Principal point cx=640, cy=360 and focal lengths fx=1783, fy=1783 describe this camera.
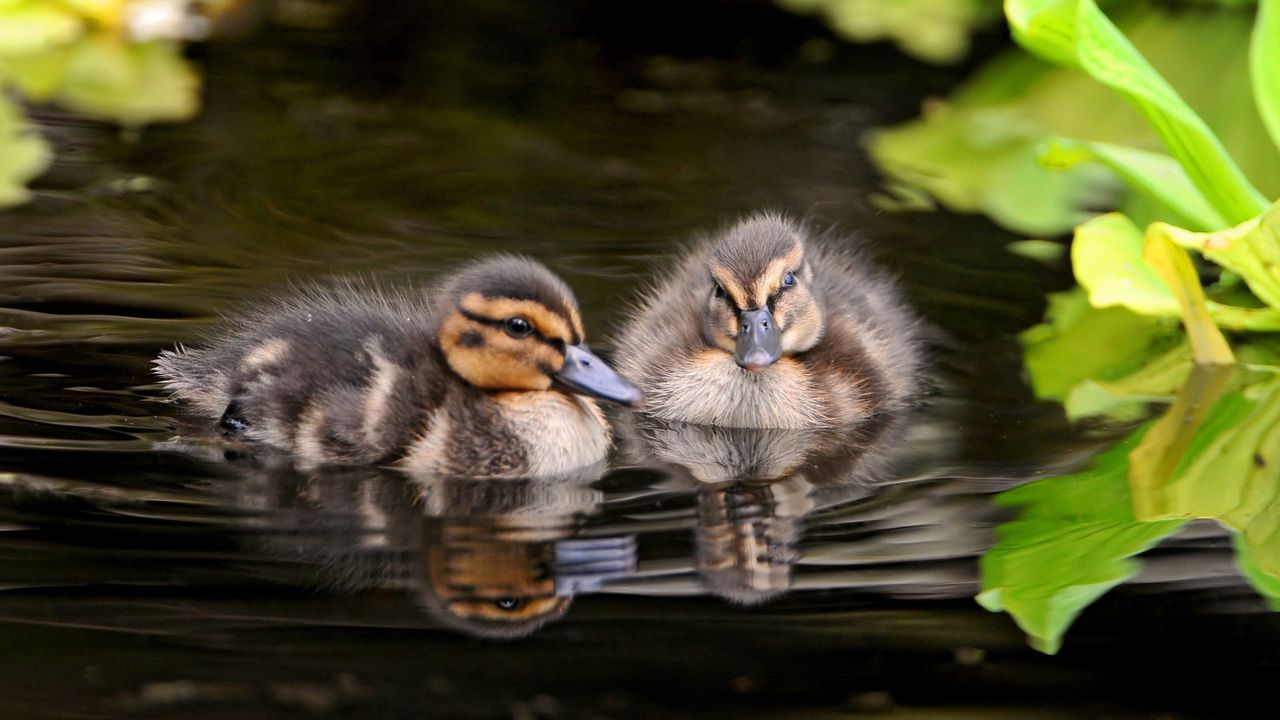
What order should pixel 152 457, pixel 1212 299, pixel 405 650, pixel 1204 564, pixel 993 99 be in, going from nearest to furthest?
pixel 405 650, pixel 1204 564, pixel 152 457, pixel 1212 299, pixel 993 99

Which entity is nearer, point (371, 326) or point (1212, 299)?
point (371, 326)

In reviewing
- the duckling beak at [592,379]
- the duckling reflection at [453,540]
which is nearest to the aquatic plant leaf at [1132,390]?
the duckling beak at [592,379]

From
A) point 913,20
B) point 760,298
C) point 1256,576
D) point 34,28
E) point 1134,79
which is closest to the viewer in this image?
point 1256,576

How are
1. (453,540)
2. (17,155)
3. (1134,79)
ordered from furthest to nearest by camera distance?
(17,155)
(1134,79)
(453,540)

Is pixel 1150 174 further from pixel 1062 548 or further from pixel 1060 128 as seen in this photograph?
pixel 1062 548

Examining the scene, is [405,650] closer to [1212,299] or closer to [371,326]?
[371,326]

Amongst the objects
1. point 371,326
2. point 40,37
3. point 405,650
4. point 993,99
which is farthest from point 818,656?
point 40,37

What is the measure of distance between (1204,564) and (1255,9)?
4.78 meters

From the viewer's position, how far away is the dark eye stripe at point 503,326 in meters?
3.80

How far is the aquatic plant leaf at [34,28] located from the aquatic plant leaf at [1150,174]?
14.2ft

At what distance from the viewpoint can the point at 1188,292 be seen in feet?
14.7

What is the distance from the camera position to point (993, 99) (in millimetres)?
7109

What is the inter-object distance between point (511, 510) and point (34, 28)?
458 cm

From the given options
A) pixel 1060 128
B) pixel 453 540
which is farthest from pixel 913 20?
pixel 453 540
